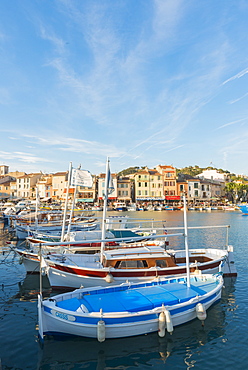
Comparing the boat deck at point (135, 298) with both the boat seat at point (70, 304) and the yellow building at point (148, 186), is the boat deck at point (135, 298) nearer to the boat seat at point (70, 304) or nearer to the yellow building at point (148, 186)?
the boat seat at point (70, 304)

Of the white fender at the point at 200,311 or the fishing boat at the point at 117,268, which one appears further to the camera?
the fishing boat at the point at 117,268

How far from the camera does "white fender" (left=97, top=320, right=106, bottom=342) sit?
33.1 feet

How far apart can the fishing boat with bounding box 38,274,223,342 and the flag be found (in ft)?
33.4

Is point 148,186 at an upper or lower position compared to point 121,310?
upper

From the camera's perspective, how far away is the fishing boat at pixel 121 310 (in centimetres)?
1029

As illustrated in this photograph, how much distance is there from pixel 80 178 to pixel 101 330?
1307cm

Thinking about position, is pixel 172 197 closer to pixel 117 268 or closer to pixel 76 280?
pixel 117 268

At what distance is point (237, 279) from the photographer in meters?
18.7

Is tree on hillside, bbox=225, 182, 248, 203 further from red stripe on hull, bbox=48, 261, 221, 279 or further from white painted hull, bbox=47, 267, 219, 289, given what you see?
white painted hull, bbox=47, 267, 219, 289

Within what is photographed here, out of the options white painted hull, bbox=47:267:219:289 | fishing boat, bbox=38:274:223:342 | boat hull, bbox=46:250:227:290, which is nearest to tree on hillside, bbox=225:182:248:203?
boat hull, bbox=46:250:227:290

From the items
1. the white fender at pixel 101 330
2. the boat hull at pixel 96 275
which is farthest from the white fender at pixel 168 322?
the boat hull at pixel 96 275

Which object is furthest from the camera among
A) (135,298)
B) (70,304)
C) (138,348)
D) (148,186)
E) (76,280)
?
(148,186)

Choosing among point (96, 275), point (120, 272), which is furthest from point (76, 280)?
point (120, 272)

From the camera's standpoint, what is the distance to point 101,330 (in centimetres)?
1012
